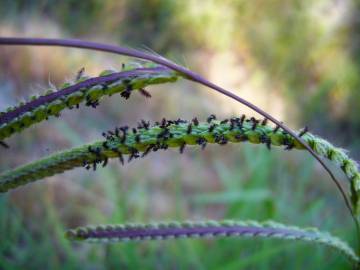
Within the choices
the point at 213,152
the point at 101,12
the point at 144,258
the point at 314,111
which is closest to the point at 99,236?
the point at 144,258

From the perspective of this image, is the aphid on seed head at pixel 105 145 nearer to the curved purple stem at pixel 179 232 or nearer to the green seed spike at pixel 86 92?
the green seed spike at pixel 86 92

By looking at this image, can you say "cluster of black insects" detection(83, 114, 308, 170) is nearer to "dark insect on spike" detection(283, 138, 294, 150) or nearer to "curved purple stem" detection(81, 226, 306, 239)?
"dark insect on spike" detection(283, 138, 294, 150)

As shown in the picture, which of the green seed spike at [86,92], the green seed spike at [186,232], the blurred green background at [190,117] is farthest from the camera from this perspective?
the blurred green background at [190,117]

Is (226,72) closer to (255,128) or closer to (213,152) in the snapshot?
(213,152)

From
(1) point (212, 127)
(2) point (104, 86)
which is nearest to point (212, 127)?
(1) point (212, 127)

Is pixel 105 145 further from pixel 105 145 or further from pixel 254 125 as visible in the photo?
Answer: pixel 254 125

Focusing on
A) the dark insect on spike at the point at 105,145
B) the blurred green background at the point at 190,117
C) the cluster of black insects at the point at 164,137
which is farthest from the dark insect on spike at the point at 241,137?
the blurred green background at the point at 190,117

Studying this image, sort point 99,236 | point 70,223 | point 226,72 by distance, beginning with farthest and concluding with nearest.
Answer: point 226,72 → point 70,223 → point 99,236
